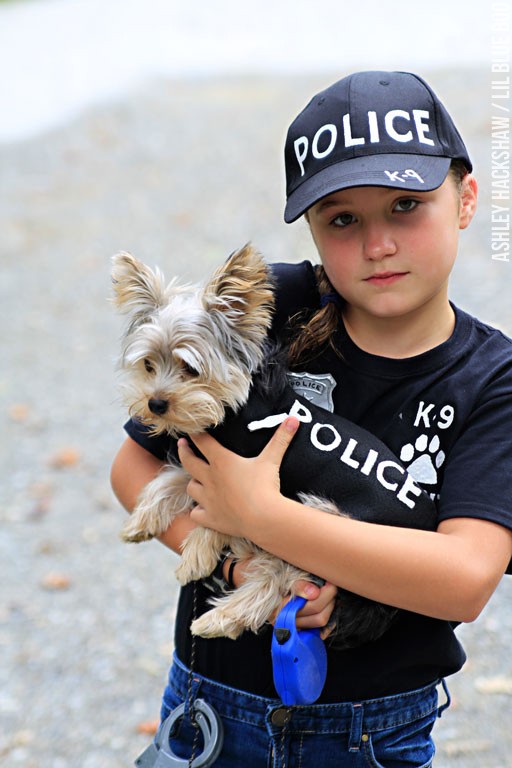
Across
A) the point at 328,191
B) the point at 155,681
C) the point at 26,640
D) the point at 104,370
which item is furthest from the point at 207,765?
the point at 104,370

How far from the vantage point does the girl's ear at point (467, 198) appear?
270 cm

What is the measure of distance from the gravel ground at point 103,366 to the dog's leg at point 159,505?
1102 mm

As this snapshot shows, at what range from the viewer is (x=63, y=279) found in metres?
12.3

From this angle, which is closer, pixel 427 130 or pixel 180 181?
pixel 427 130

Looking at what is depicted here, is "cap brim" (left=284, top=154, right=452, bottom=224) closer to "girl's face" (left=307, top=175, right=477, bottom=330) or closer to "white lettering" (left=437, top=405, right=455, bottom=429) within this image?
"girl's face" (left=307, top=175, right=477, bottom=330)

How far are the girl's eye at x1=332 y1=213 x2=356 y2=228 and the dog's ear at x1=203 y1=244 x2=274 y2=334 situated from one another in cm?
27

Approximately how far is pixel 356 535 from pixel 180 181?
1346cm

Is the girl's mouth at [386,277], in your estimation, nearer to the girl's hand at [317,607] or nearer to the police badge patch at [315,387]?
the police badge patch at [315,387]

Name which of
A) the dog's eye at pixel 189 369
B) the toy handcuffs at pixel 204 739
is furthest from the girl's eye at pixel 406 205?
the toy handcuffs at pixel 204 739

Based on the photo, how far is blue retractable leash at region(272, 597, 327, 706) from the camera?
2.37 metres

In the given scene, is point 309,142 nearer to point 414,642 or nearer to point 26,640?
point 414,642

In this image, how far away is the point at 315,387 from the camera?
9.08ft

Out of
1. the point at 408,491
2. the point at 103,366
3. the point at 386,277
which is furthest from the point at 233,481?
the point at 103,366

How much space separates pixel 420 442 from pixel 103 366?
7.71 metres
